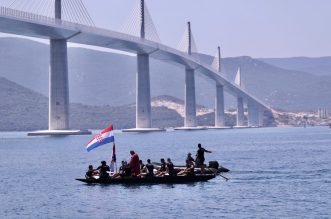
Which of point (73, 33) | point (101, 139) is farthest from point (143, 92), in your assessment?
point (101, 139)

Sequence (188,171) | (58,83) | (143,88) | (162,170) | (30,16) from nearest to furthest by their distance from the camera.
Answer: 1. (162,170)
2. (188,171)
3. (30,16)
4. (58,83)
5. (143,88)

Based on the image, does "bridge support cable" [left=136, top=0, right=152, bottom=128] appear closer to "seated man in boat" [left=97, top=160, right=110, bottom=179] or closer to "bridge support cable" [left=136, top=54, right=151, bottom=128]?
"bridge support cable" [left=136, top=54, right=151, bottom=128]

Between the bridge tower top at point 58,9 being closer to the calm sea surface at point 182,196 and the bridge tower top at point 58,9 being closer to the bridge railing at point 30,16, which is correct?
the bridge railing at point 30,16

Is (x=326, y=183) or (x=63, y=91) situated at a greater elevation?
(x=63, y=91)

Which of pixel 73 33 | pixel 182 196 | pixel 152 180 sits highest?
pixel 73 33

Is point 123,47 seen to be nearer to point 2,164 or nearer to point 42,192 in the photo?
point 2,164

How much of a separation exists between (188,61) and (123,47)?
3233 cm

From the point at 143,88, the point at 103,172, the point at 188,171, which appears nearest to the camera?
the point at 103,172

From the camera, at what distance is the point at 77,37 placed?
438 ft

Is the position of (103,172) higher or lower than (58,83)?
lower

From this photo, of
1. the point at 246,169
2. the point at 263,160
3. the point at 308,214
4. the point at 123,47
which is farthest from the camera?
the point at 123,47

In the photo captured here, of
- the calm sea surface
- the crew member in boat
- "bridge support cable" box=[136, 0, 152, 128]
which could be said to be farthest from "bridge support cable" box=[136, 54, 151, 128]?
the crew member in boat

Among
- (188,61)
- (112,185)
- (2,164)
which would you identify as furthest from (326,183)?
(188,61)

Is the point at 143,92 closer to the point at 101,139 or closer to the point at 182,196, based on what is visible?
the point at 101,139
